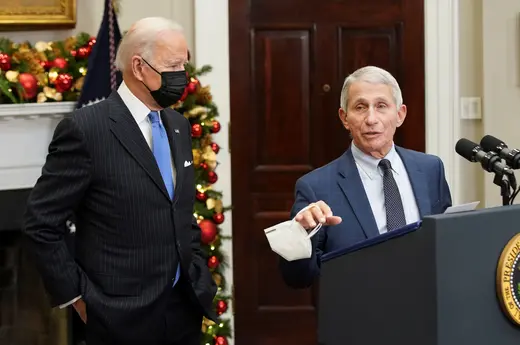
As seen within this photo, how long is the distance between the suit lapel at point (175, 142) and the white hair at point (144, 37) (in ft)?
0.68

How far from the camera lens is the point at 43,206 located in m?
2.13

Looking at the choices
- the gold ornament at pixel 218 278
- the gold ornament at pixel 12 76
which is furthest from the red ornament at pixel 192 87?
the gold ornament at pixel 218 278

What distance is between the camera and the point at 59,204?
6.94 ft

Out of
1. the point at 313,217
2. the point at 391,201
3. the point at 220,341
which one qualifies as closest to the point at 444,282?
the point at 313,217

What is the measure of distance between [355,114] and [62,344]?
235cm

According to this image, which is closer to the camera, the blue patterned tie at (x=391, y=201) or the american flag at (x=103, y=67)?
the blue patterned tie at (x=391, y=201)

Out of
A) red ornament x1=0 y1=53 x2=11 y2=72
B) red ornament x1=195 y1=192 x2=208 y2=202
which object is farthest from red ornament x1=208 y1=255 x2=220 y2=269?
red ornament x1=0 y1=53 x2=11 y2=72

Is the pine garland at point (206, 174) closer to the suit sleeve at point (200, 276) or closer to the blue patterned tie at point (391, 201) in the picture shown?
the suit sleeve at point (200, 276)

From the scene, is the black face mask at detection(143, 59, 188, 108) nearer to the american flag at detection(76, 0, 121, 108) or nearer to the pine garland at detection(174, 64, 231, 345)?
the american flag at detection(76, 0, 121, 108)

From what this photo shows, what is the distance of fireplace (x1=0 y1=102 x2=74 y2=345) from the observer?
3492 mm

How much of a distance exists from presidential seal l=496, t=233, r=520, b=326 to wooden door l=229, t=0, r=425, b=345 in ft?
9.54

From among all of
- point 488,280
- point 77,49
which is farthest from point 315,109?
point 488,280

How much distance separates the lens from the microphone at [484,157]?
5.30 ft

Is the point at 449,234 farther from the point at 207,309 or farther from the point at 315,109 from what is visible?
the point at 315,109
